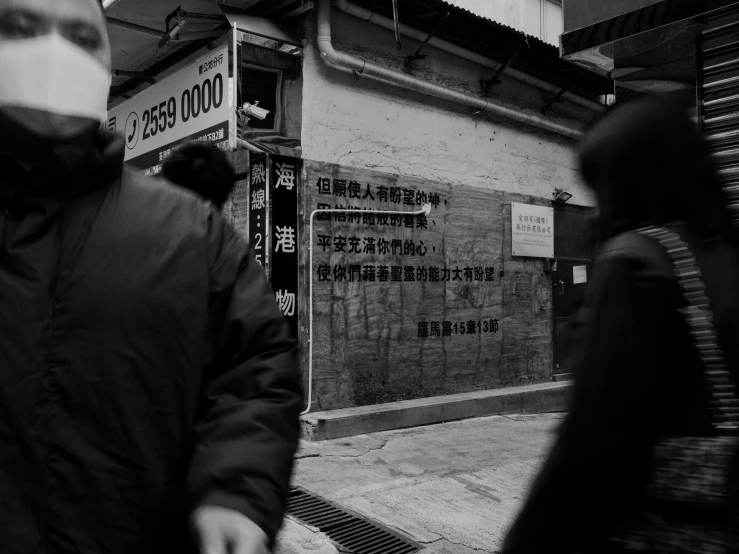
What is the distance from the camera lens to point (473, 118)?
28.5 feet

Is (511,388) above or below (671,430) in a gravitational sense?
below

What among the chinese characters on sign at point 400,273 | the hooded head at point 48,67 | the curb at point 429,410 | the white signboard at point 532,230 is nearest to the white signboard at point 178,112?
the chinese characters on sign at point 400,273

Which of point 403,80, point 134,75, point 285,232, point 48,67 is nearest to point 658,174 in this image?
point 48,67

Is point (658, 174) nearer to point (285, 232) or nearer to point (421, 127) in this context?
point (285, 232)

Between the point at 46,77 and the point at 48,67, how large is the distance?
20 millimetres

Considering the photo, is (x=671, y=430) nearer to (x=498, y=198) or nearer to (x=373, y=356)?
(x=373, y=356)

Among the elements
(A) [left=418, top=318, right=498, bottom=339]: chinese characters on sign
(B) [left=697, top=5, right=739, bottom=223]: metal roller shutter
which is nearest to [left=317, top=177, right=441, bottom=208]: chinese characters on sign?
(A) [left=418, top=318, right=498, bottom=339]: chinese characters on sign

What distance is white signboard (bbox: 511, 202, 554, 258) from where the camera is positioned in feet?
30.0

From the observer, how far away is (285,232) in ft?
22.6

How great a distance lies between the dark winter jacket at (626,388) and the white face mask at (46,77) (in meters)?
1.20

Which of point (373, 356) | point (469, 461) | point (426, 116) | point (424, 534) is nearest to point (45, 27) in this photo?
point (424, 534)

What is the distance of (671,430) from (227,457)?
0.93 m

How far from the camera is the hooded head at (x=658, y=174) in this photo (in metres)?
1.50

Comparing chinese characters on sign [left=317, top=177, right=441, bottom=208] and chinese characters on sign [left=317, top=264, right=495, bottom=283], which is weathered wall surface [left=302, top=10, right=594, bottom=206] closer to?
chinese characters on sign [left=317, top=177, right=441, bottom=208]
